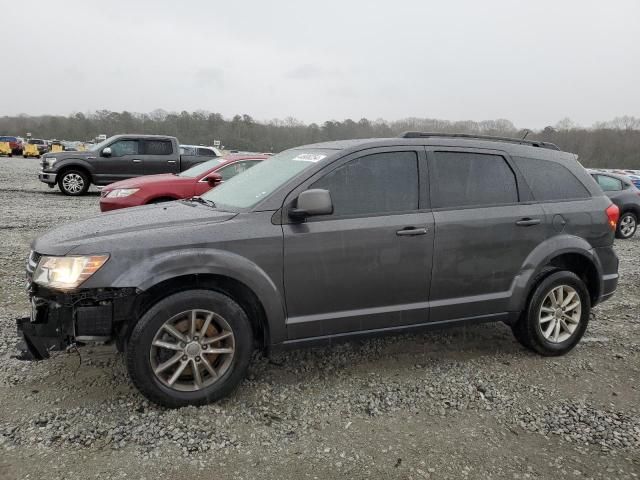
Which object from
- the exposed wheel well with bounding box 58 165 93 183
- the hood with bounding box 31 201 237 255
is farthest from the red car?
the exposed wheel well with bounding box 58 165 93 183

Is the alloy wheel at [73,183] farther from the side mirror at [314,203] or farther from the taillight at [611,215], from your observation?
the taillight at [611,215]

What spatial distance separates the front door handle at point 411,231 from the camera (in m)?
3.49

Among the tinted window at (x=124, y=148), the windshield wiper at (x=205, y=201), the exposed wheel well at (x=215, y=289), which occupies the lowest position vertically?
the exposed wheel well at (x=215, y=289)

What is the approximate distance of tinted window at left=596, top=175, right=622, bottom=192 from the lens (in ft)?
38.0

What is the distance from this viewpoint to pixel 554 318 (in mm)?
4113

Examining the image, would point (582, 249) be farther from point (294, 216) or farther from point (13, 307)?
point (13, 307)

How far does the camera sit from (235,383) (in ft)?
10.5

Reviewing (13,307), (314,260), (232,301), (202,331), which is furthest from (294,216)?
(13,307)

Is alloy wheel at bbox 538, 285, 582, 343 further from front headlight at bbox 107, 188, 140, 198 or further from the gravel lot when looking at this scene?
front headlight at bbox 107, 188, 140, 198

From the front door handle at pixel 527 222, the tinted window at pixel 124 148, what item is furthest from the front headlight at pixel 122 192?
the tinted window at pixel 124 148

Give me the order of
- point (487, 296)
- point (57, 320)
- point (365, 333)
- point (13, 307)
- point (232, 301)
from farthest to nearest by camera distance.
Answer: point (13, 307)
point (487, 296)
point (365, 333)
point (232, 301)
point (57, 320)

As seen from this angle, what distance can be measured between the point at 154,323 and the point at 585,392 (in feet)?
10.1

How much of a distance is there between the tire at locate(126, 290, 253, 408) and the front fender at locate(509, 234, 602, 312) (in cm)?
218

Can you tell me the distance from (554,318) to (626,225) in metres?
9.32
